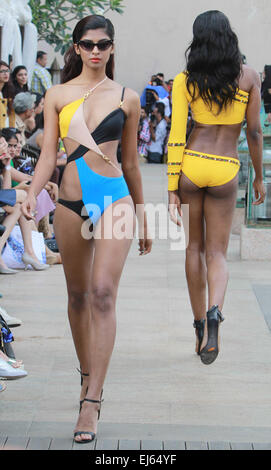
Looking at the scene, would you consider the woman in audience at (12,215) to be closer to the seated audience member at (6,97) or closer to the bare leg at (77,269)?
the seated audience member at (6,97)

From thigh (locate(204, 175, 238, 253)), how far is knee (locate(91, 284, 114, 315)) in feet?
4.00

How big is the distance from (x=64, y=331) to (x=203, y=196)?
1412 millimetres

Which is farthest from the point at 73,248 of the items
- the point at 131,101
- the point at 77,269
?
the point at 131,101

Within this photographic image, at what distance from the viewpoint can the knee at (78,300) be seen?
390 cm

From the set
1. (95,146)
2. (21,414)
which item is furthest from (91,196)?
(21,414)

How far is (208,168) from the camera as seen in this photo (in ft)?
15.3

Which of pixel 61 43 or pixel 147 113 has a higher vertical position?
pixel 61 43

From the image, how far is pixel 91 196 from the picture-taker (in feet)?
12.3

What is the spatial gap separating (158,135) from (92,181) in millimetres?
15464

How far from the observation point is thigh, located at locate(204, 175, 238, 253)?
4.70 meters

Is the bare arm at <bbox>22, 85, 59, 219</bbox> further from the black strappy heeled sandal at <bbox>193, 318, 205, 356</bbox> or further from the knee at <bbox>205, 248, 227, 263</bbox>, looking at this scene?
the black strappy heeled sandal at <bbox>193, 318, 205, 356</bbox>

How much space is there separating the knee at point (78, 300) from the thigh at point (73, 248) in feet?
0.05

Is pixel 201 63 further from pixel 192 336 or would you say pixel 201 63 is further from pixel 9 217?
pixel 9 217

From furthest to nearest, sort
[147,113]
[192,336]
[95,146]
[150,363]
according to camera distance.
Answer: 1. [147,113]
2. [192,336]
3. [150,363]
4. [95,146]
